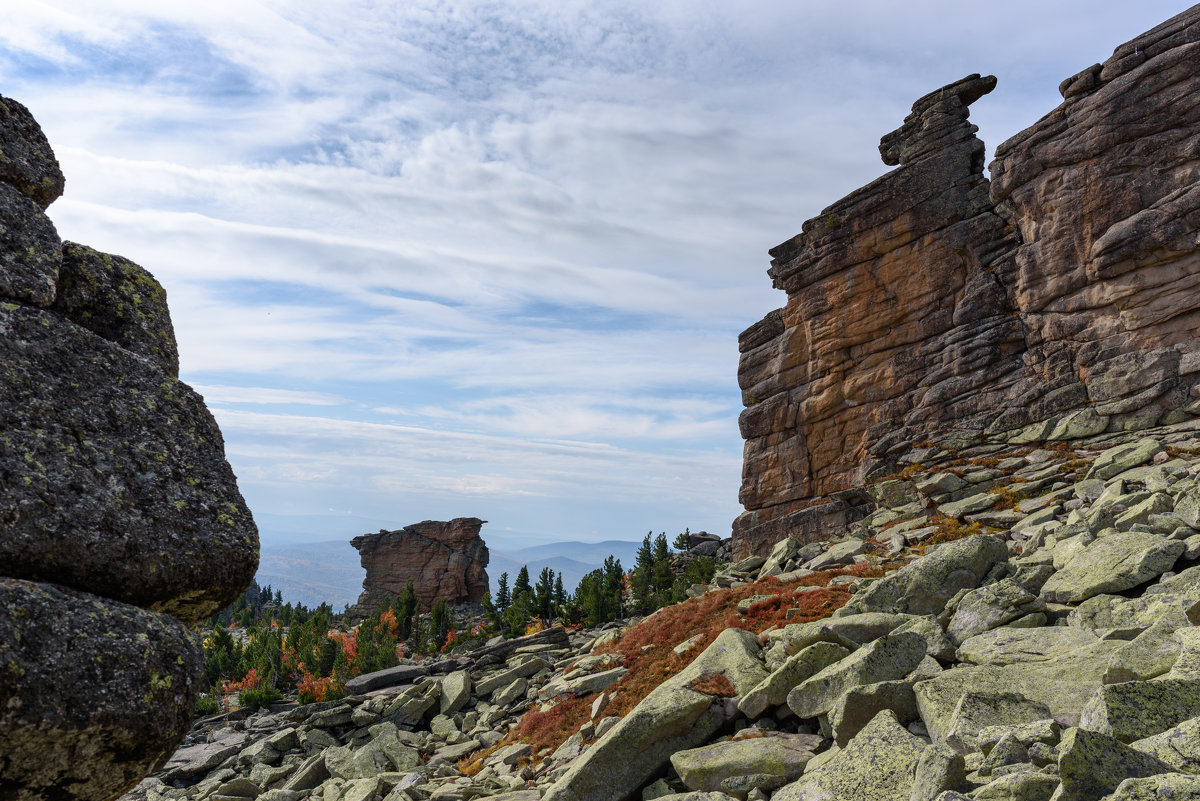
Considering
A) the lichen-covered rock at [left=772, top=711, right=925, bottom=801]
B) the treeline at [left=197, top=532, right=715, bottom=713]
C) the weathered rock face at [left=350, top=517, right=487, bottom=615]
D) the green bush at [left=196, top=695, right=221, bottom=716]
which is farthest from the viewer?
the weathered rock face at [left=350, top=517, right=487, bottom=615]

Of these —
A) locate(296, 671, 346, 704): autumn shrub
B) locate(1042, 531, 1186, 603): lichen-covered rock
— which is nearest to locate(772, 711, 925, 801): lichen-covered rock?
locate(1042, 531, 1186, 603): lichen-covered rock

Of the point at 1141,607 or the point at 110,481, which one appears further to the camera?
the point at 1141,607

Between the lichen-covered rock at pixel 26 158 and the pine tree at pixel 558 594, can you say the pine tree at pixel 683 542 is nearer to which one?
the pine tree at pixel 558 594

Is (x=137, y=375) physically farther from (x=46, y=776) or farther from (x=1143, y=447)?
(x=1143, y=447)

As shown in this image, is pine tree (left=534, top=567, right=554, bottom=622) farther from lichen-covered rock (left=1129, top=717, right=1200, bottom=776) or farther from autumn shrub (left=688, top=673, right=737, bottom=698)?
lichen-covered rock (left=1129, top=717, right=1200, bottom=776)

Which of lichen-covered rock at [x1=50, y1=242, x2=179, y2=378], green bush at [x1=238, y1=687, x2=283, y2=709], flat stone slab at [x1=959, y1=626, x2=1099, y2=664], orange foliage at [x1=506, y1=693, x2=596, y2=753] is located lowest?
green bush at [x1=238, y1=687, x2=283, y2=709]

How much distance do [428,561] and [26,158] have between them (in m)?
108

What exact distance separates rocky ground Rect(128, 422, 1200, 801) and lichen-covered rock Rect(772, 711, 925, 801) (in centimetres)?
3

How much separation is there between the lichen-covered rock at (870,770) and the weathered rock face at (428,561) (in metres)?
103

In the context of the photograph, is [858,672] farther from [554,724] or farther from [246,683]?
[246,683]

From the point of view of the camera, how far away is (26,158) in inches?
322

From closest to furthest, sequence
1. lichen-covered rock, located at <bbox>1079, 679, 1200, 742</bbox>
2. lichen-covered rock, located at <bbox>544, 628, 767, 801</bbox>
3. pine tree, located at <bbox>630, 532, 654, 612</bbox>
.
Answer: lichen-covered rock, located at <bbox>1079, 679, 1200, 742</bbox> → lichen-covered rock, located at <bbox>544, 628, 767, 801</bbox> → pine tree, located at <bbox>630, 532, 654, 612</bbox>

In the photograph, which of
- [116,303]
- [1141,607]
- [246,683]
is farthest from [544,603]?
[116,303]

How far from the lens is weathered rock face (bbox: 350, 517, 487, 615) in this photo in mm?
108938
